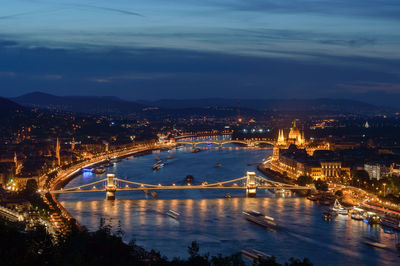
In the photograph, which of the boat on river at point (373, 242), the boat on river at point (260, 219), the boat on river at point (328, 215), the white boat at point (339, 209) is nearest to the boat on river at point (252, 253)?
the boat on river at point (260, 219)

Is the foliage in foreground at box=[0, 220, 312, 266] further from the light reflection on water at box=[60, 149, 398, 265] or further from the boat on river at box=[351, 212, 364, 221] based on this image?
the boat on river at box=[351, 212, 364, 221]

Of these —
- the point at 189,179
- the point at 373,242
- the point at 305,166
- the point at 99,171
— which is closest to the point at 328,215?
the point at 373,242

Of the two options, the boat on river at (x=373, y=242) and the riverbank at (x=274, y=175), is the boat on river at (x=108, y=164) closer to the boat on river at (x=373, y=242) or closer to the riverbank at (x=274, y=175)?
the riverbank at (x=274, y=175)

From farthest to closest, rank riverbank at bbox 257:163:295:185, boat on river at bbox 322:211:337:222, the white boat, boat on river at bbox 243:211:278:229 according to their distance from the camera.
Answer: riverbank at bbox 257:163:295:185, the white boat, boat on river at bbox 322:211:337:222, boat on river at bbox 243:211:278:229

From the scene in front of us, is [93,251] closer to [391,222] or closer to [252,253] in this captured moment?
[252,253]

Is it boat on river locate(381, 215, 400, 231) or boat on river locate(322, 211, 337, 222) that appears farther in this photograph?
boat on river locate(322, 211, 337, 222)

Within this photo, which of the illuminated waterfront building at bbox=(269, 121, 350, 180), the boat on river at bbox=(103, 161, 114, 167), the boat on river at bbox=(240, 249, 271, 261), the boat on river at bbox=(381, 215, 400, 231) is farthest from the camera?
the boat on river at bbox=(103, 161, 114, 167)

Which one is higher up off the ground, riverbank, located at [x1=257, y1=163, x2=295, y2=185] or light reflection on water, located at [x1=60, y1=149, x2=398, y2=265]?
riverbank, located at [x1=257, y1=163, x2=295, y2=185]

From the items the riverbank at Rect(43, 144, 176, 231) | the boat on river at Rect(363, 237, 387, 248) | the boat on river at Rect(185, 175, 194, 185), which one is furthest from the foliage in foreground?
the boat on river at Rect(185, 175, 194, 185)
